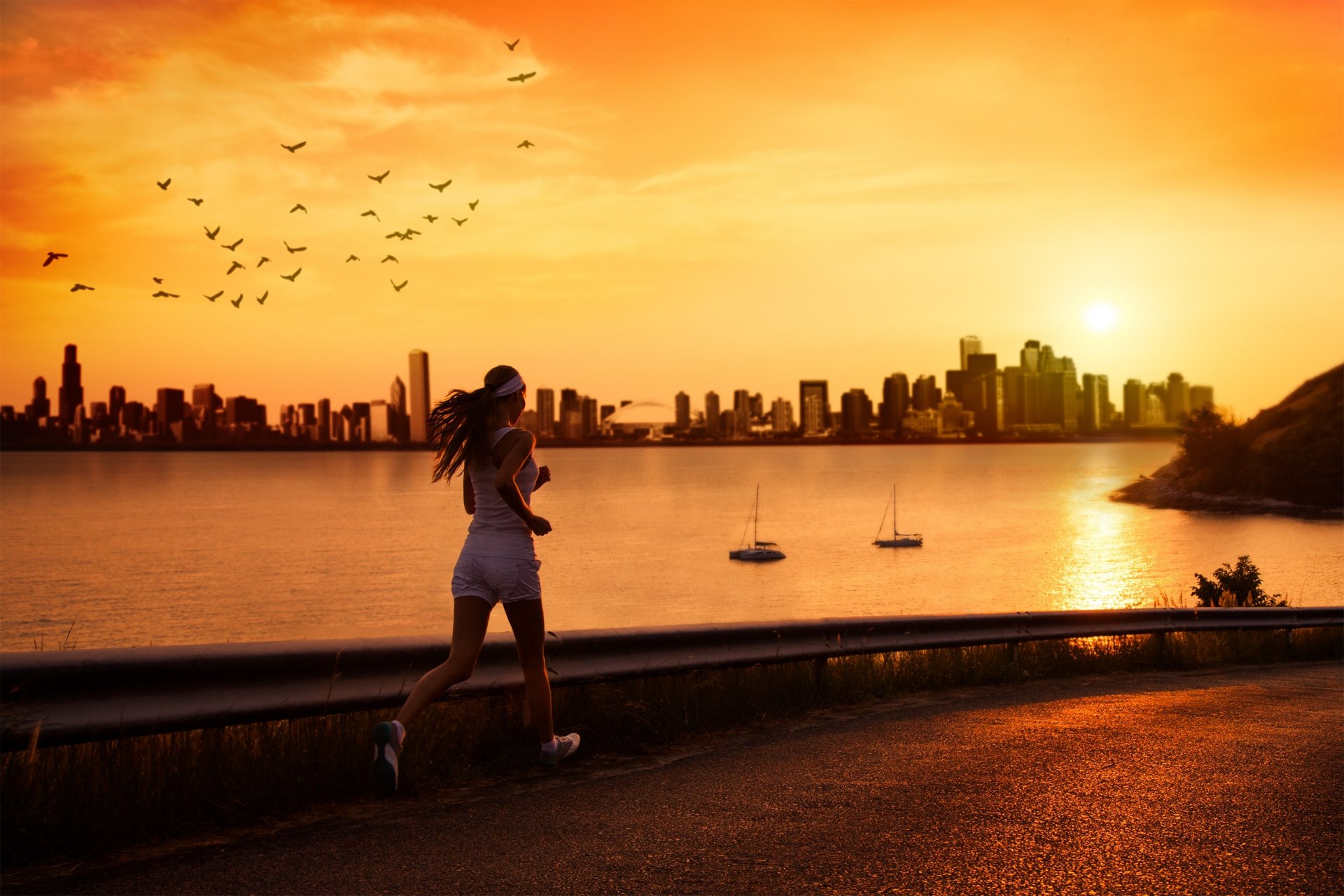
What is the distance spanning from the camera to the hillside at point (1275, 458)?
330ft

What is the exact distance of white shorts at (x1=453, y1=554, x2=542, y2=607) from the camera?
6.07 meters

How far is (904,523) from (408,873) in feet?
347

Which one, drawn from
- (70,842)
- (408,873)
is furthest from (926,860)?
(70,842)

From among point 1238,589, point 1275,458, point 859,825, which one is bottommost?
point 1275,458

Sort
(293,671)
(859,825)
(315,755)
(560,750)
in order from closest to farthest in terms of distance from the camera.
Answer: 1. (859,825)
2. (293,671)
3. (315,755)
4. (560,750)

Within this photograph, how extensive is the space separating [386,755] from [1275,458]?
391 ft

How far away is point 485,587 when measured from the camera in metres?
6.13

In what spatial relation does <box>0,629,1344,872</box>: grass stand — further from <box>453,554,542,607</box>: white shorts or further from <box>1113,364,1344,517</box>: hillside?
<box>1113,364,1344,517</box>: hillside

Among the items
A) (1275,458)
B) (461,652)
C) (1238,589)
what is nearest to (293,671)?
(461,652)

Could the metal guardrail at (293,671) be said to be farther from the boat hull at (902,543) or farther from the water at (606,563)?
the boat hull at (902,543)

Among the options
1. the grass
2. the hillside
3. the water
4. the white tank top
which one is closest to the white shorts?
the white tank top

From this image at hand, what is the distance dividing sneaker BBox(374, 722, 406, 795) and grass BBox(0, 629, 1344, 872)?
0.87ft

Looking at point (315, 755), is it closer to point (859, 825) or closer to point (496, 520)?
point (496, 520)

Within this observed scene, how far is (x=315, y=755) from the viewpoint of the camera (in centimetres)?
605
